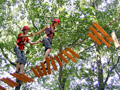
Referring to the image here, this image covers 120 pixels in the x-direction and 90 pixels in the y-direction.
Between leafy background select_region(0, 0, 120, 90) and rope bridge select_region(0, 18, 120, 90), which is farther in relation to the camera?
leafy background select_region(0, 0, 120, 90)

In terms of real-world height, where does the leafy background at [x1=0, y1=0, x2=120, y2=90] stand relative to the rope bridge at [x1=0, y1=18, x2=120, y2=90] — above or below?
above

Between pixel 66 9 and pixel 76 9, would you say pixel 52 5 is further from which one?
pixel 76 9

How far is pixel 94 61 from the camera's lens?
13.0 meters

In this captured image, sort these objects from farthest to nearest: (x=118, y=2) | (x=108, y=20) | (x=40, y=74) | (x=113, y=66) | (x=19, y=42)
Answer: (x=113, y=66), (x=118, y=2), (x=108, y=20), (x=40, y=74), (x=19, y=42)

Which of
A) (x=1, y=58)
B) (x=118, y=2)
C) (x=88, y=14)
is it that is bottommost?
(x=88, y=14)

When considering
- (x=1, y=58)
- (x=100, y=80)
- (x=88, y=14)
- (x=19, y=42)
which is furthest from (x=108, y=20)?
(x=1, y=58)

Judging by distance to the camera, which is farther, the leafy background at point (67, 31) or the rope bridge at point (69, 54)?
the leafy background at point (67, 31)

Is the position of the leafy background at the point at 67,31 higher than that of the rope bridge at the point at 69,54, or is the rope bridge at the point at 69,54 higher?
the leafy background at the point at 67,31

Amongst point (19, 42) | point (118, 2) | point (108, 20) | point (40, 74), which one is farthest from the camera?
point (118, 2)

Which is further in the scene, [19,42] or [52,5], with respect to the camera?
[52,5]

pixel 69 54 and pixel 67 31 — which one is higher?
pixel 67 31

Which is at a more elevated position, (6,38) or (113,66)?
(6,38)

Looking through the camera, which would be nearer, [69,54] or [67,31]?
[69,54]

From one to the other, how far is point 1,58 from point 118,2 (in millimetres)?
9548
